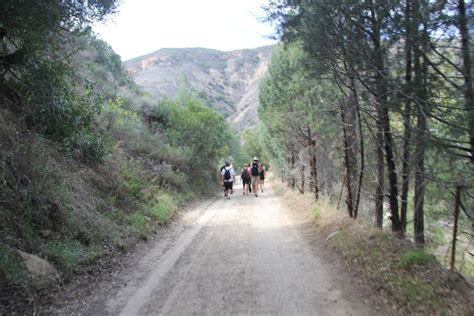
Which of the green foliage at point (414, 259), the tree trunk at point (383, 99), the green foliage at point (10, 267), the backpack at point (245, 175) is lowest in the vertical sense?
the backpack at point (245, 175)

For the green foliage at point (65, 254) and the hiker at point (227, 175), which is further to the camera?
the hiker at point (227, 175)

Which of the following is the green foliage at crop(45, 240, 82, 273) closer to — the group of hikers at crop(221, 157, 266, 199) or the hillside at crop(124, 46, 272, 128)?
the group of hikers at crop(221, 157, 266, 199)

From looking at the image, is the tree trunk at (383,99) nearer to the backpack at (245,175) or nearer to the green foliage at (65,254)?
the green foliage at (65,254)

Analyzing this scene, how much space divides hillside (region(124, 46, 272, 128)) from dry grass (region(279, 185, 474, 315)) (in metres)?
86.3

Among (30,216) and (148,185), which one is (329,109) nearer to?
(148,185)

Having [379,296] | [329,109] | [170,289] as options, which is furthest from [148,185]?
[379,296]

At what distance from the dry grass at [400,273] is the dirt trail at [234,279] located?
418 mm

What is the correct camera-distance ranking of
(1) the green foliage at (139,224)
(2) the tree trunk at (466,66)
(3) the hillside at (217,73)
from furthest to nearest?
1. (3) the hillside at (217,73)
2. (1) the green foliage at (139,224)
3. (2) the tree trunk at (466,66)

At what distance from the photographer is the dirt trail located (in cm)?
540

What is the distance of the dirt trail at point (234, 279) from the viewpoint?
17.7 feet

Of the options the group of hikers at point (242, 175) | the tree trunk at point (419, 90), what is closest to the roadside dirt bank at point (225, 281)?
the tree trunk at point (419, 90)

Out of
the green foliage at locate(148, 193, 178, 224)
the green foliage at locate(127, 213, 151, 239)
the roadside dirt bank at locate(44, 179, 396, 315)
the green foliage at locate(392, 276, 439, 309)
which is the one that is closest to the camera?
the green foliage at locate(392, 276, 439, 309)

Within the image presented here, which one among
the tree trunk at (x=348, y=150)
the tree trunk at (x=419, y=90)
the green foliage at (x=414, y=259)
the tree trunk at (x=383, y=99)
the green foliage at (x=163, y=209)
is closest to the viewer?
the tree trunk at (x=419, y=90)

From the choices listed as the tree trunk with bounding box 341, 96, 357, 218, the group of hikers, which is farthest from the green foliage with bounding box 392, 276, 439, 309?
the group of hikers
